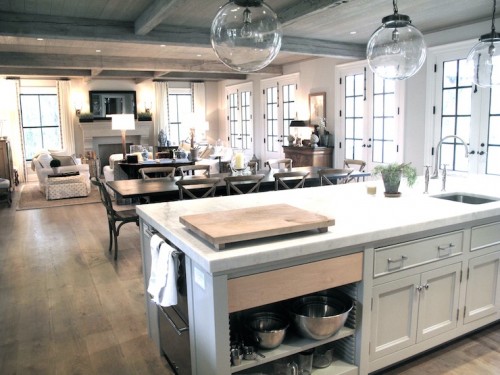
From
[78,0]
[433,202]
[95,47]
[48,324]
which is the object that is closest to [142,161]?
[95,47]

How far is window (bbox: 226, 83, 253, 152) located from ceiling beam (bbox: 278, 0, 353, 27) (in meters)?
6.37

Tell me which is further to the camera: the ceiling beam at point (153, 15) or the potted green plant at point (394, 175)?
the ceiling beam at point (153, 15)

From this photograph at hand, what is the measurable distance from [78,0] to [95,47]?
293 cm

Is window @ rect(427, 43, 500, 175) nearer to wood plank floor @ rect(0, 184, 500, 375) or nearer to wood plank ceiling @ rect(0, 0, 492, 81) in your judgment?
wood plank ceiling @ rect(0, 0, 492, 81)

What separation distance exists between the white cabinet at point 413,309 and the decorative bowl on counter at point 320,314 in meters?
0.18

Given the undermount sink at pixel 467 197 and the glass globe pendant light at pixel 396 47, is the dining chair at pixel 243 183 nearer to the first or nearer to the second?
the undermount sink at pixel 467 197

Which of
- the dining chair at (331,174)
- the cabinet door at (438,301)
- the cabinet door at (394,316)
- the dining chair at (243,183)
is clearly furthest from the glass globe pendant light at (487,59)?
the dining chair at (243,183)

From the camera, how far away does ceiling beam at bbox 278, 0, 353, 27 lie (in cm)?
426

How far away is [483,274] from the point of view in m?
2.73

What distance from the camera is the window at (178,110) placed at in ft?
43.1

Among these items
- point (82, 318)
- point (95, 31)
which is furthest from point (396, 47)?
point (95, 31)

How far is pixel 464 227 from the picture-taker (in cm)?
254

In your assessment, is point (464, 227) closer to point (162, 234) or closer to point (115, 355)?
point (162, 234)

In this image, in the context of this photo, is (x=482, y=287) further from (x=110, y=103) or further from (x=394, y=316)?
(x=110, y=103)
